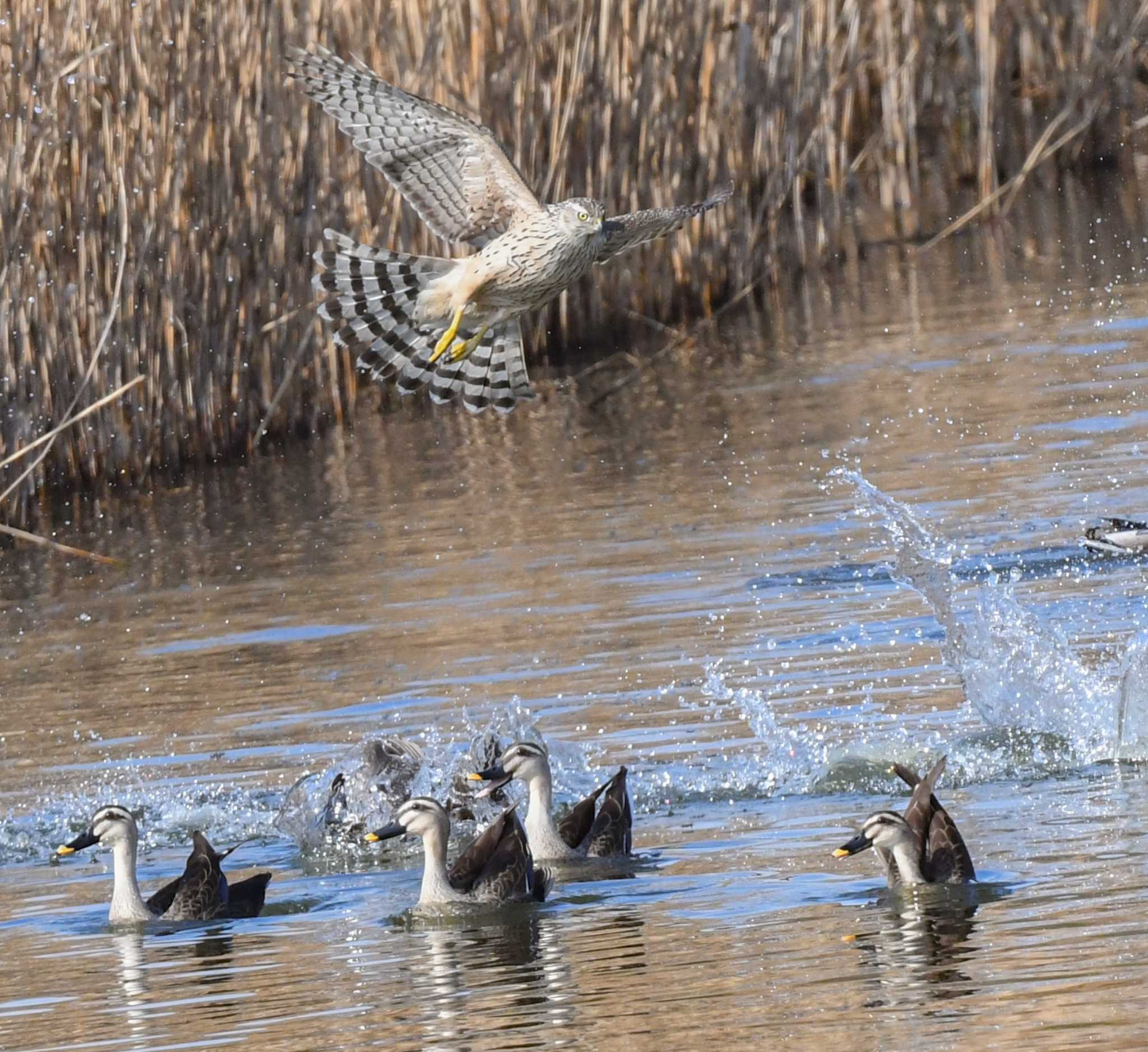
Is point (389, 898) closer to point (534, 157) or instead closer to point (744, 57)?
point (534, 157)

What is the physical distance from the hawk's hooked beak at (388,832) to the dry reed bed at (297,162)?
16.7 ft

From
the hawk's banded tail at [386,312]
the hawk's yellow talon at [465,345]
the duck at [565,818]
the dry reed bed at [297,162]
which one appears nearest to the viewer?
the duck at [565,818]

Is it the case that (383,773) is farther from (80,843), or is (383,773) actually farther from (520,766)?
(80,843)

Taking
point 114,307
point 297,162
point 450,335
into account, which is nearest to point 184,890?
point 450,335

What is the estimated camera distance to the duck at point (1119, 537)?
9008 mm

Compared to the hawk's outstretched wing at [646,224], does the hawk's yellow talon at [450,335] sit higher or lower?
lower

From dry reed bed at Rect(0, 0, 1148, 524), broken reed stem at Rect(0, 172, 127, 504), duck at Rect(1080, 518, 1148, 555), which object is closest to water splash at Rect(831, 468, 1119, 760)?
duck at Rect(1080, 518, 1148, 555)

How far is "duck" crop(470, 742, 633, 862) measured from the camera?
25.1 ft

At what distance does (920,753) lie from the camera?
830 centimetres

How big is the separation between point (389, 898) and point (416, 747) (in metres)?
1.17

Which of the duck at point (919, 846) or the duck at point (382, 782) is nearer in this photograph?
the duck at point (919, 846)

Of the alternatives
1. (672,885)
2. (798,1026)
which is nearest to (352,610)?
(672,885)

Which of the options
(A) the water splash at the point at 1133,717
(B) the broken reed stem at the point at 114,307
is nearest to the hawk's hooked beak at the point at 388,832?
(A) the water splash at the point at 1133,717

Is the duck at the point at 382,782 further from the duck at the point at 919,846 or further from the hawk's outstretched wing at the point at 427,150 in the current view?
the hawk's outstretched wing at the point at 427,150
